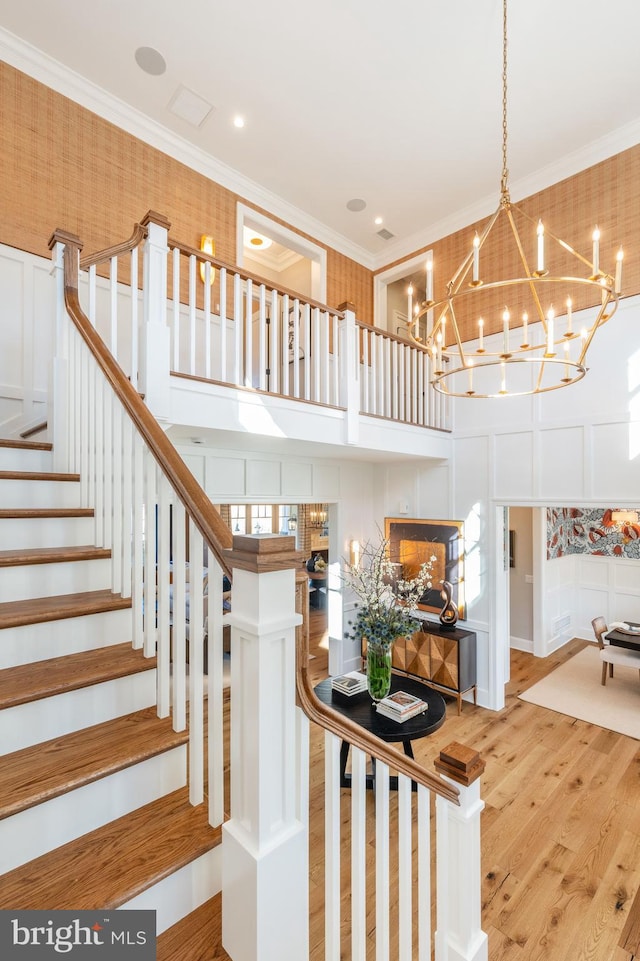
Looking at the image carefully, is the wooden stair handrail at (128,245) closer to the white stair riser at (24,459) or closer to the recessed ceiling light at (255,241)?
the white stair riser at (24,459)

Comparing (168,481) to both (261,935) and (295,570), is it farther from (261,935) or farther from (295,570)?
(261,935)

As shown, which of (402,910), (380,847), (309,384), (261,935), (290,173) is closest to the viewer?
(261,935)

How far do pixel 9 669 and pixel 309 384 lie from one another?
2.57 metres

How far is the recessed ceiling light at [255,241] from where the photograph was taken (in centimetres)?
573

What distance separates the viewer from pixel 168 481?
1399 millimetres

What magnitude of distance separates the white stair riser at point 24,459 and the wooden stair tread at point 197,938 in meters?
1.99

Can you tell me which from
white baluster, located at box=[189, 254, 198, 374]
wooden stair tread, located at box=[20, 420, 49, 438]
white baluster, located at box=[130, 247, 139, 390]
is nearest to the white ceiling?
white baluster, located at box=[189, 254, 198, 374]

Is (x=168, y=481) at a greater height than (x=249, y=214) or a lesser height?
lesser

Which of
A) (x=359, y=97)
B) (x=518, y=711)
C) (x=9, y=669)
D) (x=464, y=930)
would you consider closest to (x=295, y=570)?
(x=9, y=669)

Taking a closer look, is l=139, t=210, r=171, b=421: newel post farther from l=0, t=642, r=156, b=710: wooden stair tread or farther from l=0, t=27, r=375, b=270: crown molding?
l=0, t=27, r=375, b=270: crown molding

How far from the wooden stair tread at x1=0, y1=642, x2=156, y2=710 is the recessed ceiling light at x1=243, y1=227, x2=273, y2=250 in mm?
5517

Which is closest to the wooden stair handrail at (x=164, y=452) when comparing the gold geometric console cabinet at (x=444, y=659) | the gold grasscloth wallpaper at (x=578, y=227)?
the gold grasscloth wallpaper at (x=578, y=227)

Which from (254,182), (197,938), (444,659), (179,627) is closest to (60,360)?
(179,627)

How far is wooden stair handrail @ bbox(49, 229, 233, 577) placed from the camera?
1166mm
